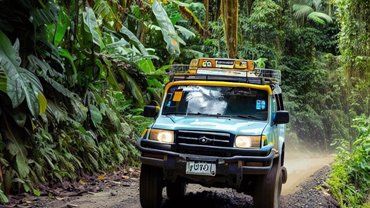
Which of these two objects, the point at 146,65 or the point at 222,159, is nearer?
the point at 222,159

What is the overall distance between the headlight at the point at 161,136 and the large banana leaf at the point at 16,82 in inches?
59.1

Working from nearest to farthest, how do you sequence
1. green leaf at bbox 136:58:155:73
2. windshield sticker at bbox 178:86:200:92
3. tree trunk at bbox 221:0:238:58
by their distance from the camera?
windshield sticker at bbox 178:86:200:92
tree trunk at bbox 221:0:238:58
green leaf at bbox 136:58:155:73

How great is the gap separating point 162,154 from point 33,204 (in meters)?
2.16

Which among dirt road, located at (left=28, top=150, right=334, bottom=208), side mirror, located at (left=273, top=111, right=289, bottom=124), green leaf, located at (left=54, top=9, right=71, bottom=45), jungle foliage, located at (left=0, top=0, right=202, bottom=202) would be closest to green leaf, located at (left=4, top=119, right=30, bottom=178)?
jungle foliage, located at (left=0, top=0, right=202, bottom=202)

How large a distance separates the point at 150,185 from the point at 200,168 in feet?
2.74

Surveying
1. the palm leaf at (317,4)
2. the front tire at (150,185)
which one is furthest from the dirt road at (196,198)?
the palm leaf at (317,4)

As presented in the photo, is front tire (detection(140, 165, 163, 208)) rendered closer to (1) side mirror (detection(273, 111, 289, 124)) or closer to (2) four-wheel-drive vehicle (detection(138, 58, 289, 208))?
(2) four-wheel-drive vehicle (detection(138, 58, 289, 208))

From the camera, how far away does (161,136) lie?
6.23 meters

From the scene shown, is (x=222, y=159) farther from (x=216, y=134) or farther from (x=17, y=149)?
(x=17, y=149)

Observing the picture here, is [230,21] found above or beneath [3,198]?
above

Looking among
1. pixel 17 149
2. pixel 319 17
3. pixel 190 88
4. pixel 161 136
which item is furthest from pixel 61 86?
pixel 319 17

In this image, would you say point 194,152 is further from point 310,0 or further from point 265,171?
point 310,0

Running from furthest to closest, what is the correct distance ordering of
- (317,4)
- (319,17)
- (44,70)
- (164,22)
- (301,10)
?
1. (317,4)
2. (319,17)
3. (301,10)
4. (164,22)
5. (44,70)

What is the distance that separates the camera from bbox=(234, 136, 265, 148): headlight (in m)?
5.97
